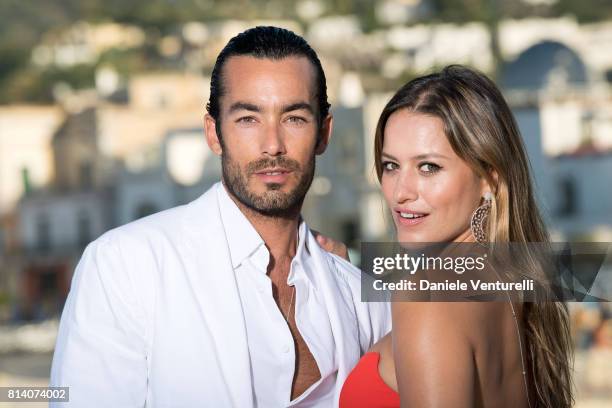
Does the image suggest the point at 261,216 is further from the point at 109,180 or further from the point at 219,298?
the point at 109,180

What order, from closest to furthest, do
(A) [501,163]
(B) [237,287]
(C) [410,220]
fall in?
1. (A) [501,163]
2. (C) [410,220]
3. (B) [237,287]

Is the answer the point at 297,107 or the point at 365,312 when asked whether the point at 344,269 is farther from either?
the point at 297,107

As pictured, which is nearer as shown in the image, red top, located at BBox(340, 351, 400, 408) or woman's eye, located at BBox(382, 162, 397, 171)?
red top, located at BBox(340, 351, 400, 408)

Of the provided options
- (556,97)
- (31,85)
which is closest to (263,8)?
(31,85)

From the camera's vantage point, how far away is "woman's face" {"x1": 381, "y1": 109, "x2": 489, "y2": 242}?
9.20 feet

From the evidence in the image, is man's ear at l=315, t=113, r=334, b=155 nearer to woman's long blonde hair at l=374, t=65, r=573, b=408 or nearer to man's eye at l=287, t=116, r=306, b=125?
man's eye at l=287, t=116, r=306, b=125

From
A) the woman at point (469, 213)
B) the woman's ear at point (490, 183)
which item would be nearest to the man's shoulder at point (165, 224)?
the woman at point (469, 213)

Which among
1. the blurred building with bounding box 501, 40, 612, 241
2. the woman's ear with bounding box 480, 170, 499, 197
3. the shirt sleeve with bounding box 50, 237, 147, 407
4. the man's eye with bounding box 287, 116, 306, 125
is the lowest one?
the shirt sleeve with bounding box 50, 237, 147, 407

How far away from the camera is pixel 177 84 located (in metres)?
40.7

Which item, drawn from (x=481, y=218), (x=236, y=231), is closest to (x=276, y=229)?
(x=236, y=231)

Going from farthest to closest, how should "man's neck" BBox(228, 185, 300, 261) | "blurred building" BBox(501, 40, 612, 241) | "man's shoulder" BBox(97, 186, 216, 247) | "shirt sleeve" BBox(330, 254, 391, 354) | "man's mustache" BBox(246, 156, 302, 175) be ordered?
"blurred building" BBox(501, 40, 612, 241), "shirt sleeve" BBox(330, 254, 391, 354), "man's neck" BBox(228, 185, 300, 261), "man's mustache" BBox(246, 156, 302, 175), "man's shoulder" BBox(97, 186, 216, 247)

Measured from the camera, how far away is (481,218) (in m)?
2.84

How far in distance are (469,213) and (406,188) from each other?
15 cm

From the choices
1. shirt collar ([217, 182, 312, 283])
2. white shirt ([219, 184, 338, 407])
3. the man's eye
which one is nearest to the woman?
white shirt ([219, 184, 338, 407])
